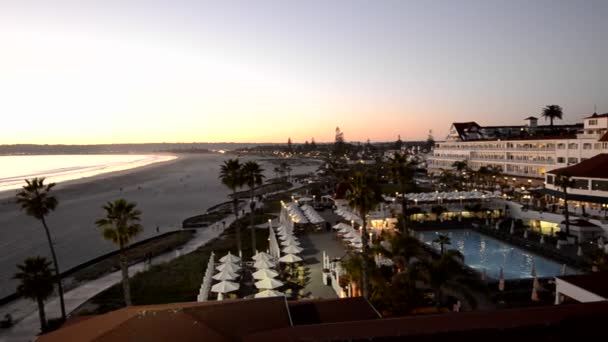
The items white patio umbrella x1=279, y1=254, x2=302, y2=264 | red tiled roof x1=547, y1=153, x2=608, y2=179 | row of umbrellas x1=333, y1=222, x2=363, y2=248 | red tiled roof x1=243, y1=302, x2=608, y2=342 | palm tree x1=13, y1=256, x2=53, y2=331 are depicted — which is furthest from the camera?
red tiled roof x1=547, y1=153, x2=608, y2=179

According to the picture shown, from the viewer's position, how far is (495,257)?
32.0 metres

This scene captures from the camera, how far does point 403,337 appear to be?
9250mm

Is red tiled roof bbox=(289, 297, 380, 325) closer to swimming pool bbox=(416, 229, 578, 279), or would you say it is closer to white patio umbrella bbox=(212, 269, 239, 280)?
white patio umbrella bbox=(212, 269, 239, 280)

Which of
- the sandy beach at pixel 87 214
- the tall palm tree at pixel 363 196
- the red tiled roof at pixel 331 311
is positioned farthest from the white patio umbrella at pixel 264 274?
the sandy beach at pixel 87 214

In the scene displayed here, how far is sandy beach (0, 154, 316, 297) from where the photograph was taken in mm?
40938

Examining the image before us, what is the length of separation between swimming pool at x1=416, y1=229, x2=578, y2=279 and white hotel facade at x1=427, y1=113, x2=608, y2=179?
21.1 m

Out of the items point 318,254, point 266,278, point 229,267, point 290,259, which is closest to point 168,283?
point 229,267

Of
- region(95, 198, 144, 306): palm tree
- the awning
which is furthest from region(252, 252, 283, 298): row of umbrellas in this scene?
the awning

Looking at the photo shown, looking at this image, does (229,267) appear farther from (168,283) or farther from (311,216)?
(311,216)

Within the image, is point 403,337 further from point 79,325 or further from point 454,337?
point 79,325

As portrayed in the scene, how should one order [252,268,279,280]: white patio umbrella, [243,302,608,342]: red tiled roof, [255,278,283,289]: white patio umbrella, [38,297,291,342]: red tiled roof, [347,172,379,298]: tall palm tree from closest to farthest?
[243,302,608,342]: red tiled roof, [38,297,291,342]: red tiled roof, [347,172,379,298]: tall palm tree, [255,278,283,289]: white patio umbrella, [252,268,279,280]: white patio umbrella

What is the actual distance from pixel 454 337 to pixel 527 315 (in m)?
2.20

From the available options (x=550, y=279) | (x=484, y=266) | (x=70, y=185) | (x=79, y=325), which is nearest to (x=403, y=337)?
(x=79, y=325)

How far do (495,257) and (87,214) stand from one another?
54782 millimetres
